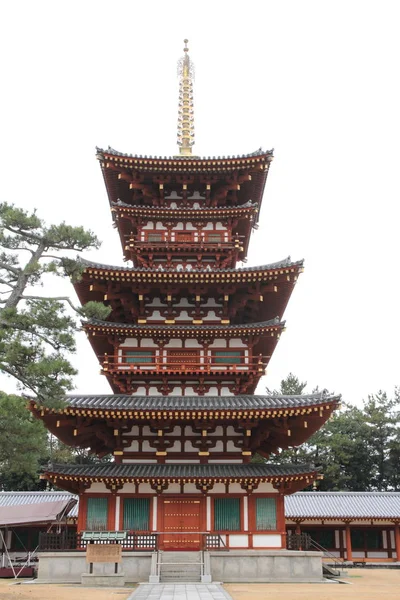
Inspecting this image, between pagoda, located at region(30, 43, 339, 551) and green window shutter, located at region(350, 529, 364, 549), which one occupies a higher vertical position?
pagoda, located at region(30, 43, 339, 551)

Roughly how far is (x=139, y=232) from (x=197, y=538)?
47.0 ft

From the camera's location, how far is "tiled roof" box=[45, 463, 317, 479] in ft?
75.8

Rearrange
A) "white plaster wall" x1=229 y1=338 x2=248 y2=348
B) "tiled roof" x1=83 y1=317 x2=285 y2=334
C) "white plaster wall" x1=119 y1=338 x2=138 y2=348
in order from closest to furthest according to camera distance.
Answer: "tiled roof" x1=83 y1=317 x2=285 y2=334
"white plaster wall" x1=119 y1=338 x2=138 y2=348
"white plaster wall" x1=229 y1=338 x2=248 y2=348

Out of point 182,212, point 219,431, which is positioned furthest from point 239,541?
point 182,212

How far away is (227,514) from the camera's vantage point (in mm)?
23953

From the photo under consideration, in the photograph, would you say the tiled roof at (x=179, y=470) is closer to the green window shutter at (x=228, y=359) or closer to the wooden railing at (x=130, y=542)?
the wooden railing at (x=130, y=542)

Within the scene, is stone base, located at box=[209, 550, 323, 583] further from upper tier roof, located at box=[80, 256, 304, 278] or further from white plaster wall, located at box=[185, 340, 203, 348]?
upper tier roof, located at box=[80, 256, 304, 278]

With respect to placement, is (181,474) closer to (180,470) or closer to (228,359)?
(180,470)

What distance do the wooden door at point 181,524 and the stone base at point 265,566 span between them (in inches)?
51.4

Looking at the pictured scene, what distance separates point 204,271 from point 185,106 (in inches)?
535

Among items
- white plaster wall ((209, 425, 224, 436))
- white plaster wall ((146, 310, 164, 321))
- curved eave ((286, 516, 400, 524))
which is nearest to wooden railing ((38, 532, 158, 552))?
white plaster wall ((209, 425, 224, 436))

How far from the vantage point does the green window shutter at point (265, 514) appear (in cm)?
2381

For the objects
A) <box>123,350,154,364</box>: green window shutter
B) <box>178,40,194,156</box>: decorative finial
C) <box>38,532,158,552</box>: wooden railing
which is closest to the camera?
<box>38,532,158,552</box>: wooden railing

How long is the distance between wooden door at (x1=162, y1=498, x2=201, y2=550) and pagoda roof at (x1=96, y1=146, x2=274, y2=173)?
50.5 feet
